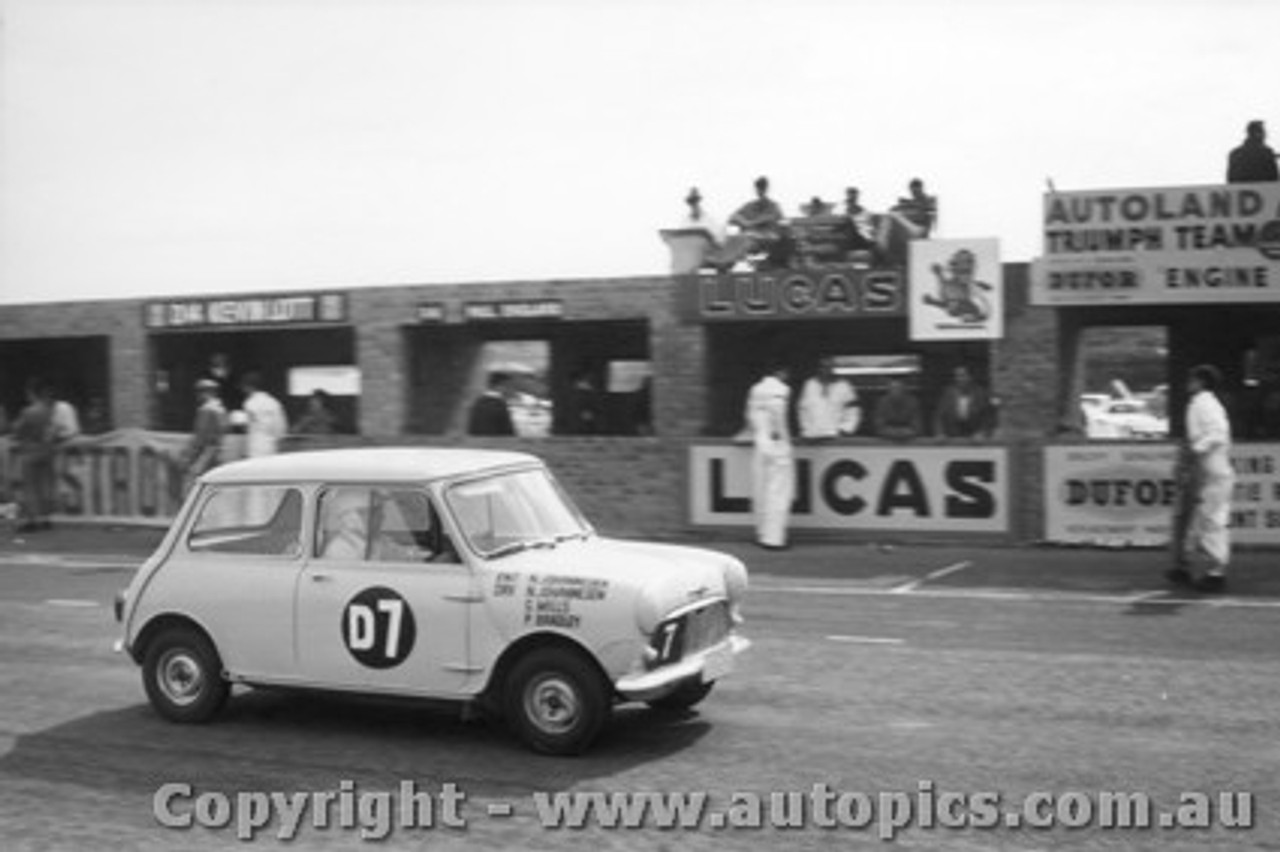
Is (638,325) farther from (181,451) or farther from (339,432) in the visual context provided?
(181,451)

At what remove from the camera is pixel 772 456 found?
1532cm

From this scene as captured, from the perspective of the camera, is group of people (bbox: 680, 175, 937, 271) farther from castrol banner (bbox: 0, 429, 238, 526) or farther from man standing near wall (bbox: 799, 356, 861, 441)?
castrol banner (bbox: 0, 429, 238, 526)

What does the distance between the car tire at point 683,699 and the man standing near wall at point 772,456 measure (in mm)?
7737

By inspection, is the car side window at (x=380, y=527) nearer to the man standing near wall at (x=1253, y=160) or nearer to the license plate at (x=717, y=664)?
the license plate at (x=717, y=664)

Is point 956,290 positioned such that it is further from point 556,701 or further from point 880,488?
point 556,701

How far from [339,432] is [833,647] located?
42.9 ft

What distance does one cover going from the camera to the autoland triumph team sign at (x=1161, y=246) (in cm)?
1441

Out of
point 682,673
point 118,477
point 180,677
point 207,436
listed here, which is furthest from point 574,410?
point 682,673

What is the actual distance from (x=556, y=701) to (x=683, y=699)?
97cm

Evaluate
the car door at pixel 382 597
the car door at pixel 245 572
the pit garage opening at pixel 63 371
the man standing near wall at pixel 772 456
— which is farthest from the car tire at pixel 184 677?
the pit garage opening at pixel 63 371

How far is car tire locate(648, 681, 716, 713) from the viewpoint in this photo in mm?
7402

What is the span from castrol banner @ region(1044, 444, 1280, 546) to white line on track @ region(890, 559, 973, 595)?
139cm

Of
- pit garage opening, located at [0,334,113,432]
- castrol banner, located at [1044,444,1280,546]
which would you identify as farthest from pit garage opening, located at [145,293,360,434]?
castrol banner, located at [1044,444,1280,546]

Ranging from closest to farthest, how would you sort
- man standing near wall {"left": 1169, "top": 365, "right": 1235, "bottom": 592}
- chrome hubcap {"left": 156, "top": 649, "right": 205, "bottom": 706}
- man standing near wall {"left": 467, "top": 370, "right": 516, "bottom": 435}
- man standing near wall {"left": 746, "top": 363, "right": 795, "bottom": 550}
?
1. chrome hubcap {"left": 156, "top": 649, "right": 205, "bottom": 706}
2. man standing near wall {"left": 1169, "top": 365, "right": 1235, "bottom": 592}
3. man standing near wall {"left": 746, "top": 363, "right": 795, "bottom": 550}
4. man standing near wall {"left": 467, "top": 370, "right": 516, "bottom": 435}
